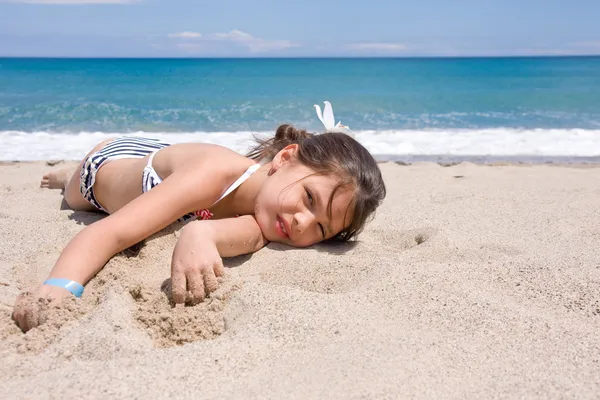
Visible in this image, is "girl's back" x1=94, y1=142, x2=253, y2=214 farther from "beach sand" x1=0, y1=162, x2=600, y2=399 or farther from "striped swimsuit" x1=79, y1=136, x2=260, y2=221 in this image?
"beach sand" x1=0, y1=162, x2=600, y2=399

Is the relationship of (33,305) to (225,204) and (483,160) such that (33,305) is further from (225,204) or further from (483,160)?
(483,160)

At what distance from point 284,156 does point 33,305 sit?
1.34m

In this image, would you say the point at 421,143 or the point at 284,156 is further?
→ the point at 421,143

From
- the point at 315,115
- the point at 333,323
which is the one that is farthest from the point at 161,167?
the point at 315,115

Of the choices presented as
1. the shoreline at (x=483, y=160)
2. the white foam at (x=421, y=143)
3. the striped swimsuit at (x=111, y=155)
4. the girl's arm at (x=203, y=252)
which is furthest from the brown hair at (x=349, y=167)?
the white foam at (x=421, y=143)

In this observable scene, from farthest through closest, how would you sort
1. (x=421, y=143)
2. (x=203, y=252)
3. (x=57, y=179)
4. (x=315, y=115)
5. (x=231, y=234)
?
(x=315, y=115) → (x=421, y=143) → (x=57, y=179) → (x=231, y=234) → (x=203, y=252)

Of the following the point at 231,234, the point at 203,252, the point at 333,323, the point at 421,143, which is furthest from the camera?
the point at 421,143

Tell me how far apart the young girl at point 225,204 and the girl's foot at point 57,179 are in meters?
1.17

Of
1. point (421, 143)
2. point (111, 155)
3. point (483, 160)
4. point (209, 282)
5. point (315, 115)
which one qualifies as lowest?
point (315, 115)

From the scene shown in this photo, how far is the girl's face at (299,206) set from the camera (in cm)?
249

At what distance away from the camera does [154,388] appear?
4.72ft

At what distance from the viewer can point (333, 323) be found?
180 centimetres

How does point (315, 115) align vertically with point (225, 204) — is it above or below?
below

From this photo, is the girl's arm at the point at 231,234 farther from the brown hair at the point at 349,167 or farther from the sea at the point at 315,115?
the sea at the point at 315,115
